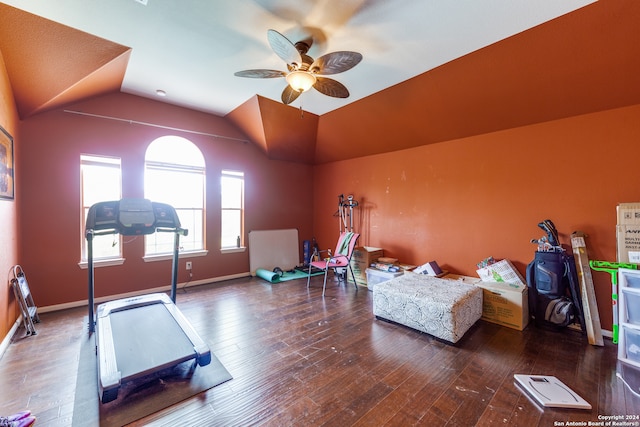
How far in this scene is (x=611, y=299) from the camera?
274 centimetres

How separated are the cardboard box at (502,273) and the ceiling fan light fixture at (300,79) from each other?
3.18 meters

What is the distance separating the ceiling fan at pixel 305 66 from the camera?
2.12 m

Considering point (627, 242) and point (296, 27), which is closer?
point (296, 27)

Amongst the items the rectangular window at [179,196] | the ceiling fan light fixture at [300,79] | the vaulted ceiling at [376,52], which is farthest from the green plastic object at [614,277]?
the rectangular window at [179,196]

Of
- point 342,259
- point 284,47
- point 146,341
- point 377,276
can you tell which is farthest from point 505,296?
point 146,341

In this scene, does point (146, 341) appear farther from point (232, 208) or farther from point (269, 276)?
point (232, 208)

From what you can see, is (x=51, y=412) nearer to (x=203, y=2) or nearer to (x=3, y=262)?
(x=3, y=262)

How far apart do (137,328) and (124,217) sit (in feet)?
3.78

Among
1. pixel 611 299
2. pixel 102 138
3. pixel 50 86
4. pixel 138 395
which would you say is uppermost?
pixel 50 86

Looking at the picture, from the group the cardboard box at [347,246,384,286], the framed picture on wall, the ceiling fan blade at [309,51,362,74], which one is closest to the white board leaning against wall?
the cardboard box at [347,246,384,286]

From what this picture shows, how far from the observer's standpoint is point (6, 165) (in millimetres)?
2592

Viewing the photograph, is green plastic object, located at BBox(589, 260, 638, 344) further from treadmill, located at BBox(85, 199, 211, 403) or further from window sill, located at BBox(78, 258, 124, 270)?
window sill, located at BBox(78, 258, 124, 270)

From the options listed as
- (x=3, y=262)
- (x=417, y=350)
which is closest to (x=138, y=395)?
Answer: (x=3, y=262)

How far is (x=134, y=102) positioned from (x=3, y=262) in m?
2.60
